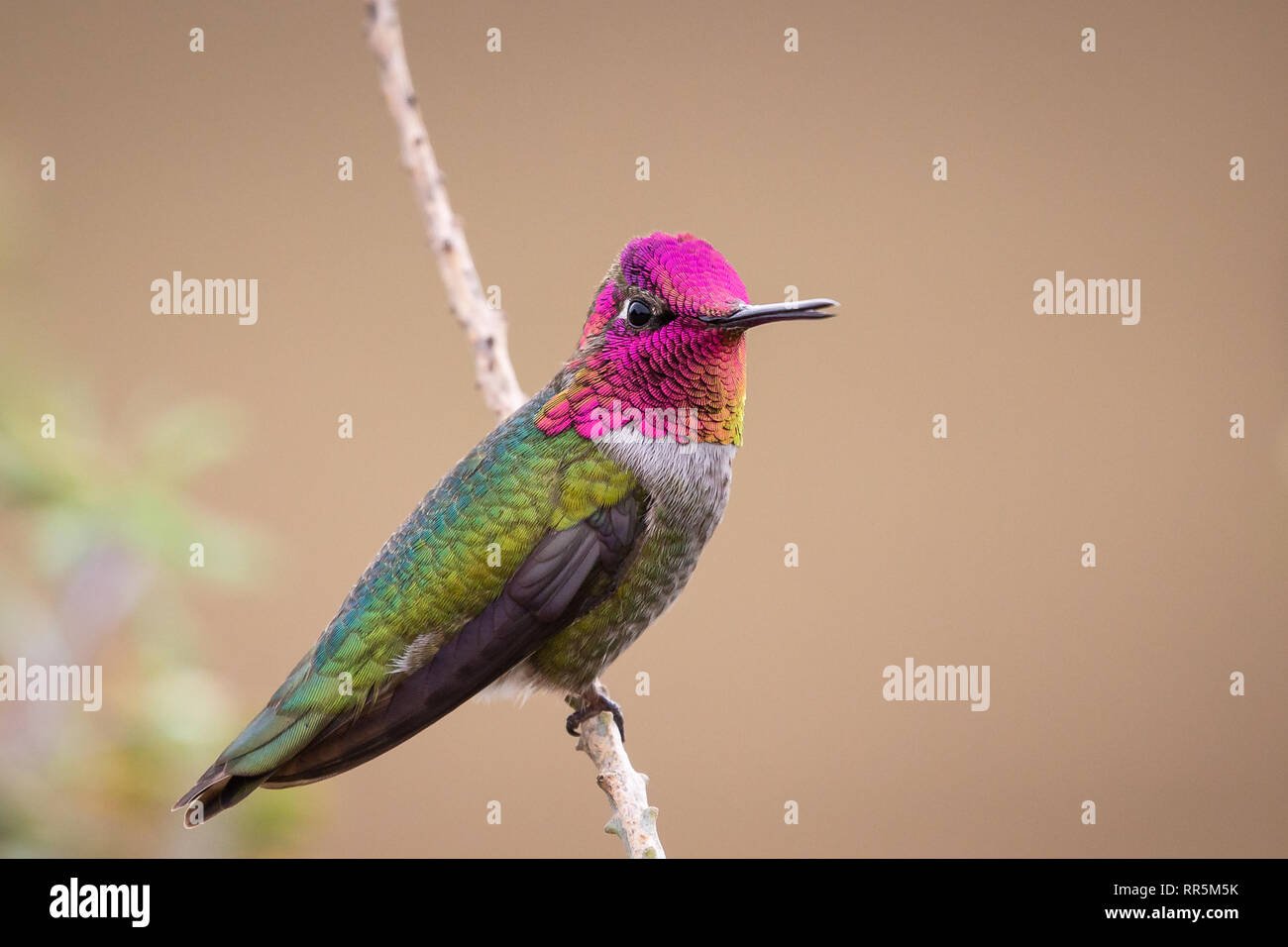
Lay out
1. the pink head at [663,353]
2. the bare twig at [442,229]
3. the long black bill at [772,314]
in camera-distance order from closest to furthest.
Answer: the long black bill at [772,314] < the pink head at [663,353] < the bare twig at [442,229]

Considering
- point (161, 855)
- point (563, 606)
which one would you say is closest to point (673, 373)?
point (563, 606)

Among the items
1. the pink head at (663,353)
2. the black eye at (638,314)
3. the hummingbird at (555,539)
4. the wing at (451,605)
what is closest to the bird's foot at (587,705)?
the hummingbird at (555,539)

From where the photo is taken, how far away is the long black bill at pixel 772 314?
1.36 meters

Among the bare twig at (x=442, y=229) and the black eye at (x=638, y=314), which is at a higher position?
the bare twig at (x=442, y=229)

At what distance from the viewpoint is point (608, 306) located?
161 cm

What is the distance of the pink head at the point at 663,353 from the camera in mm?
1495

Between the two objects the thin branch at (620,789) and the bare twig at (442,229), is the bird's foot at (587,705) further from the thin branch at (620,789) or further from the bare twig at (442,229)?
the bare twig at (442,229)

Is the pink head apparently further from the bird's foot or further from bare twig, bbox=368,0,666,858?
the bird's foot

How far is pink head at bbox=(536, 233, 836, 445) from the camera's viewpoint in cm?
150

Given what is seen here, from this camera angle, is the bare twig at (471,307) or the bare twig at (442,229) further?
the bare twig at (442,229)

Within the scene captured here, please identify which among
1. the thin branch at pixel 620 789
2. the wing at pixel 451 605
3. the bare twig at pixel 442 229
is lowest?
the thin branch at pixel 620 789

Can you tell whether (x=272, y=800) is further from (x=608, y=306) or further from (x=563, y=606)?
(x=608, y=306)

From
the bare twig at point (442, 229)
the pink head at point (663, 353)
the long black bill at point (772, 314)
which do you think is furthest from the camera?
the bare twig at point (442, 229)

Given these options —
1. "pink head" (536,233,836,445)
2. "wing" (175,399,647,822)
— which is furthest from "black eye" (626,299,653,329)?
"wing" (175,399,647,822)
